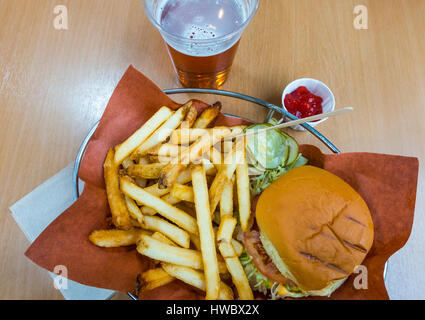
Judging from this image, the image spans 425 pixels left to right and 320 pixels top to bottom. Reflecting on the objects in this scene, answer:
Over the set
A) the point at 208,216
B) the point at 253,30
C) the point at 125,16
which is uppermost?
the point at 125,16

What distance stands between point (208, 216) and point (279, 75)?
83 cm

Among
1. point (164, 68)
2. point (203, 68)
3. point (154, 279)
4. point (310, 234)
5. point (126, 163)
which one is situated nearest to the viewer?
point (310, 234)

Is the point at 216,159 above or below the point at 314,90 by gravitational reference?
below

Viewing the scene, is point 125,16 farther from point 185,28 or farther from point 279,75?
point 279,75

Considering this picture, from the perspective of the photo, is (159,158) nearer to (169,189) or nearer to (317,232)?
(169,189)

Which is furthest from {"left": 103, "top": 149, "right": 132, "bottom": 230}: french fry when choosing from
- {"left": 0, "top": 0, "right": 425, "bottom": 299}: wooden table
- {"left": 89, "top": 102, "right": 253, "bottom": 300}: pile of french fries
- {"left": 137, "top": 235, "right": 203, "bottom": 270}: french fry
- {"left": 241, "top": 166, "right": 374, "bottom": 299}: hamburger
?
{"left": 241, "top": 166, "right": 374, "bottom": 299}: hamburger

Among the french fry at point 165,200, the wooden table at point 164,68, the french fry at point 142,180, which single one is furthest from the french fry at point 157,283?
the wooden table at point 164,68

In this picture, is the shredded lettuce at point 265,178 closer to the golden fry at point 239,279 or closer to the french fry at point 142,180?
the golden fry at point 239,279

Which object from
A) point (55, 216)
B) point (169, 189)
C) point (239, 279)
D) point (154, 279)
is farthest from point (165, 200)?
point (55, 216)

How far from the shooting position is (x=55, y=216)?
3.68 feet

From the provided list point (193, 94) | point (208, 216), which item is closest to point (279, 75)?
point (193, 94)

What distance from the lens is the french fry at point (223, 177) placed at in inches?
37.1

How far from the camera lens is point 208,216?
35.7 inches

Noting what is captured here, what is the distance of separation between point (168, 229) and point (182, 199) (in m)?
0.11
